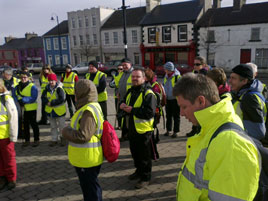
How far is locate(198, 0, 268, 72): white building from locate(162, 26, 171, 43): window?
384 centimetres

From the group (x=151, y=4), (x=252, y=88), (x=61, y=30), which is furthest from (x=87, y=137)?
(x=61, y=30)

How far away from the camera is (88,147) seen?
295 cm

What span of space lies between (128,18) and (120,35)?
2.75m

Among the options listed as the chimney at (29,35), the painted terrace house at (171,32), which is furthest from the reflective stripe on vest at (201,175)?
the chimney at (29,35)

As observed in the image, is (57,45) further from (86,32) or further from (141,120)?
(141,120)

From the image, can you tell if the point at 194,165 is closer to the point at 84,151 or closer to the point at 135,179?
the point at 84,151

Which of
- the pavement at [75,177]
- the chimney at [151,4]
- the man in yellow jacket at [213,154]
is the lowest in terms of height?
the pavement at [75,177]

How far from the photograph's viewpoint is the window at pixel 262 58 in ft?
75.4

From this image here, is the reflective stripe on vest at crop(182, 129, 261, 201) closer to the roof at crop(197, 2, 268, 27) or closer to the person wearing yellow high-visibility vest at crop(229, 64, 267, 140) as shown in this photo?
the person wearing yellow high-visibility vest at crop(229, 64, 267, 140)

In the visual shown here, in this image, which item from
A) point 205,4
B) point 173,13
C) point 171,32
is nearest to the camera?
point 205,4

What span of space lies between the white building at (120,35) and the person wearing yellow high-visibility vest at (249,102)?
29.3 m

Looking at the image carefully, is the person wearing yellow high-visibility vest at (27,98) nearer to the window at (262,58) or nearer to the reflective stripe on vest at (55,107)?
the reflective stripe on vest at (55,107)

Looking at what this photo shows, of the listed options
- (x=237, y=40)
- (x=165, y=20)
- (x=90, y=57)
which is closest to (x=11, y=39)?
(x=90, y=57)

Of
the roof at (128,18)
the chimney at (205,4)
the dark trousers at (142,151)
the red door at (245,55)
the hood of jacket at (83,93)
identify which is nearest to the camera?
the hood of jacket at (83,93)
